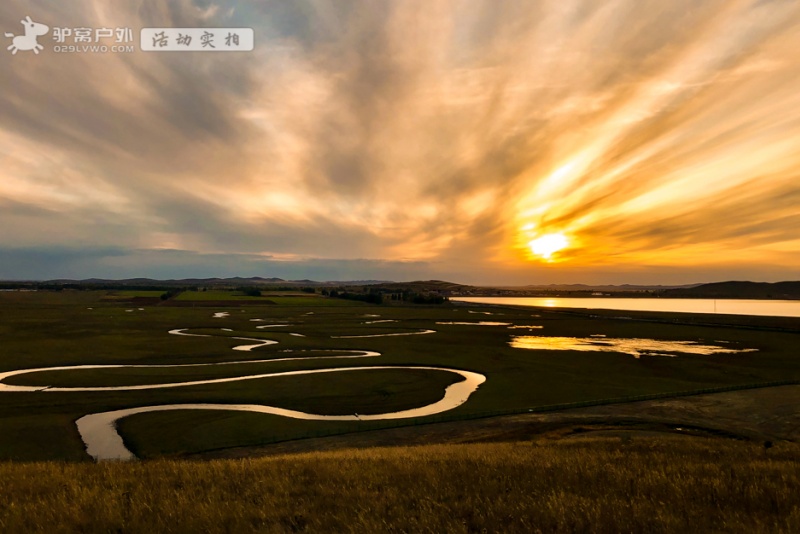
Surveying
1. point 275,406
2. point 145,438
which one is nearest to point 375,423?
point 275,406

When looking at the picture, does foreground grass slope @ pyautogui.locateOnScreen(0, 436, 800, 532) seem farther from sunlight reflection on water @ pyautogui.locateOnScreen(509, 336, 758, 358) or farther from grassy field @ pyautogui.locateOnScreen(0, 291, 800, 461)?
sunlight reflection on water @ pyautogui.locateOnScreen(509, 336, 758, 358)

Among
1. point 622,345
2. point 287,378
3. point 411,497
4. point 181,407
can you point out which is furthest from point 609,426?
point 622,345

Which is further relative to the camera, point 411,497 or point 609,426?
point 609,426

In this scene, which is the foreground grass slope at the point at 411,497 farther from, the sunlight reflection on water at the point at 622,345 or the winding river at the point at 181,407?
the sunlight reflection on water at the point at 622,345

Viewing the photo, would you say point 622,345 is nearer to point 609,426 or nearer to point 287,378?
point 609,426

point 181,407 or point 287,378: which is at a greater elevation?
point 287,378

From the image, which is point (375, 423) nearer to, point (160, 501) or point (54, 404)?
point (160, 501)

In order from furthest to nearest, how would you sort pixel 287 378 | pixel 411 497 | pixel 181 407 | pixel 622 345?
pixel 622 345, pixel 287 378, pixel 181 407, pixel 411 497
